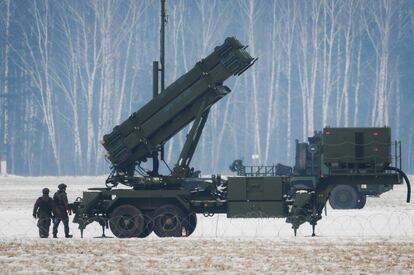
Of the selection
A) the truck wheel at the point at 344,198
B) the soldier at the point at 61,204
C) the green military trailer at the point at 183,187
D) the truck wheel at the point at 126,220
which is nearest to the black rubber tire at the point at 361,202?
the truck wheel at the point at 344,198

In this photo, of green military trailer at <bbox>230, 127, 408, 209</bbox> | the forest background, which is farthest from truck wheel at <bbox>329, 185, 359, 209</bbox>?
the forest background

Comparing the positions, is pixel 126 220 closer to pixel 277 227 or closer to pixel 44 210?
pixel 44 210

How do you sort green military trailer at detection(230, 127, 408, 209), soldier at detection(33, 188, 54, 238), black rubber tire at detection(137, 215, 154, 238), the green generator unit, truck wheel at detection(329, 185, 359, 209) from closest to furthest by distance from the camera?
1. soldier at detection(33, 188, 54, 238)
2. black rubber tire at detection(137, 215, 154, 238)
3. green military trailer at detection(230, 127, 408, 209)
4. the green generator unit
5. truck wheel at detection(329, 185, 359, 209)

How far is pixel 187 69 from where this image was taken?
333 feet

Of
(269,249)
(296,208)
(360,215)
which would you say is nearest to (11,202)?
(360,215)

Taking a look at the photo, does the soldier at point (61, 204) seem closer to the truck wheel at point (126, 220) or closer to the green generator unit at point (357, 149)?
the truck wheel at point (126, 220)

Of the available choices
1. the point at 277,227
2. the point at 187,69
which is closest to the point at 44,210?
the point at 277,227

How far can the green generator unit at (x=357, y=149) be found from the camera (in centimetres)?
3023

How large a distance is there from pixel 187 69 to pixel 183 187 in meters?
72.1

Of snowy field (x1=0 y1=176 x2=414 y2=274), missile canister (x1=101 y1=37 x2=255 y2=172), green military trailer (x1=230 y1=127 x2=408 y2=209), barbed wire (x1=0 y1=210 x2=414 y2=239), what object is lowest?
snowy field (x1=0 y1=176 x2=414 y2=274)

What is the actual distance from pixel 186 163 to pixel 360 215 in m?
9.56

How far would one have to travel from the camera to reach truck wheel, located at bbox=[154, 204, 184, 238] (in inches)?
1152

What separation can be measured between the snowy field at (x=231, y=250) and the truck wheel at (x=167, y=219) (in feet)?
2.20

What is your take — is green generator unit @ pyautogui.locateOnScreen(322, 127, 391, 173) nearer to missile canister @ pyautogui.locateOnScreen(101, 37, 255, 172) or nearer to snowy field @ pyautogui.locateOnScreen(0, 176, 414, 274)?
snowy field @ pyautogui.locateOnScreen(0, 176, 414, 274)
